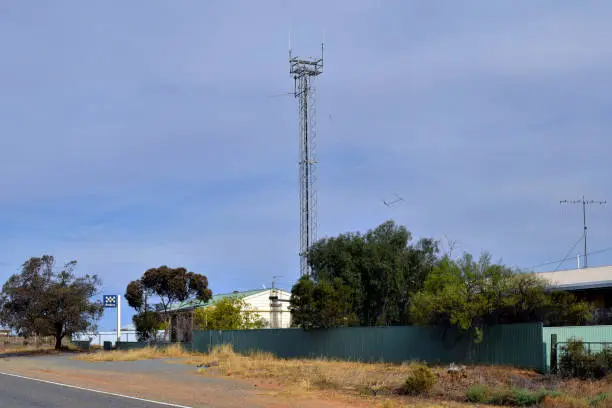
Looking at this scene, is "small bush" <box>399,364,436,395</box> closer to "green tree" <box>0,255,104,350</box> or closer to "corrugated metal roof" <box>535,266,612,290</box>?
"corrugated metal roof" <box>535,266,612,290</box>

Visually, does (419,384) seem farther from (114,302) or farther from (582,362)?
(114,302)

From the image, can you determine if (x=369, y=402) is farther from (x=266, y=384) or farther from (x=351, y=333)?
(x=351, y=333)

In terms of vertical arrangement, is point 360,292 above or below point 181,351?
above

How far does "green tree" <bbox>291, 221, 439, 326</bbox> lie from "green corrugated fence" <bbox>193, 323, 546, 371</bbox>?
253 centimetres

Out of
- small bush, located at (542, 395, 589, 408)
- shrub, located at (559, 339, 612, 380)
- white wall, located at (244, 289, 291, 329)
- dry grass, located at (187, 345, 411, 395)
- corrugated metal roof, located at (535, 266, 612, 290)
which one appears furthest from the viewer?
white wall, located at (244, 289, 291, 329)

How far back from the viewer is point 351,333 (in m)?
35.4

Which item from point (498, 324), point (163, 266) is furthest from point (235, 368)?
point (163, 266)

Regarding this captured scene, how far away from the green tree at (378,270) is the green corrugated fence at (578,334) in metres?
13.5

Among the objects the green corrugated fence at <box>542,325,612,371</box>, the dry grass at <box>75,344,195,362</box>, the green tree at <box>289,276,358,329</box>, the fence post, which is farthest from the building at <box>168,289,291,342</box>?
the fence post

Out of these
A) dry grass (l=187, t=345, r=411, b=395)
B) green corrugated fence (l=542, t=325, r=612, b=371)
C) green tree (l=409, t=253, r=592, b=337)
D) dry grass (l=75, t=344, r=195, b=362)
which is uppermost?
green tree (l=409, t=253, r=592, b=337)

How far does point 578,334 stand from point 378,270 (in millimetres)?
15440

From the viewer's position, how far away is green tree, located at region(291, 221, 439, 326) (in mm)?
40031

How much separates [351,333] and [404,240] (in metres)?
8.76

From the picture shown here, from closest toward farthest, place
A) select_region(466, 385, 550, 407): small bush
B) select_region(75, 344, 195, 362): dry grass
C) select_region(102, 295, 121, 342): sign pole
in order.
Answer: select_region(466, 385, 550, 407): small bush → select_region(75, 344, 195, 362): dry grass → select_region(102, 295, 121, 342): sign pole
